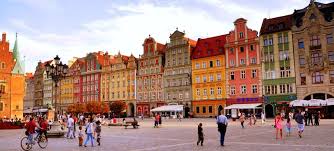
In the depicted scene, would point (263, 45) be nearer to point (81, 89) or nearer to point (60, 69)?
point (60, 69)

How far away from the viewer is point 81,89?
3563 inches

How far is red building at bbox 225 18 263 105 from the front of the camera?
58.4 m

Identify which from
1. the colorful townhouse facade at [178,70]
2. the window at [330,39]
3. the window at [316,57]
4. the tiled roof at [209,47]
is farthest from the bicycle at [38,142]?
the colorful townhouse facade at [178,70]

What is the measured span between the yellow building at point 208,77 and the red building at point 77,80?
118 ft

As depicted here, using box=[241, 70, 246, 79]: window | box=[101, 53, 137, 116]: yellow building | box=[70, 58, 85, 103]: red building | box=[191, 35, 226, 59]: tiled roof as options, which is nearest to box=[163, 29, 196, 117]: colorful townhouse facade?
box=[191, 35, 226, 59]: tiled roof

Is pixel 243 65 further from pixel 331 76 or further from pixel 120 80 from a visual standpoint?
pixel 120 80

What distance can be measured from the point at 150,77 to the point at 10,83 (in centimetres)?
2714

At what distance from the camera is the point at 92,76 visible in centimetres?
8788

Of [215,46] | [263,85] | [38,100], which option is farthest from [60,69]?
[38,100]

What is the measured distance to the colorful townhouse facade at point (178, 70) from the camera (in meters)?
68.2

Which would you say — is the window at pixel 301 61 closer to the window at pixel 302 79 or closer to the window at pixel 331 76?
the window at pixel 302 79

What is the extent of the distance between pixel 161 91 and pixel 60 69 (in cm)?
4835

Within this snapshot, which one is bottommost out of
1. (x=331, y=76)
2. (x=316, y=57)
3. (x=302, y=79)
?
(x=302, y=79)

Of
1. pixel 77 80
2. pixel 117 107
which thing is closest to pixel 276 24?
pixel 117 107
